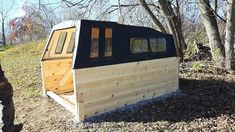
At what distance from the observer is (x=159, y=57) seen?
22.9ft

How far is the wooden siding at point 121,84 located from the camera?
561 cm

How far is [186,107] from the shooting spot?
6.34 metres

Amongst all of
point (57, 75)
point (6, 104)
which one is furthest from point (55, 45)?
point (6, 104)

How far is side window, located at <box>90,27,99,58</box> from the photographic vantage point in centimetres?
575

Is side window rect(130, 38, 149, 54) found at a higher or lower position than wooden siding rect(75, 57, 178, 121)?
higher

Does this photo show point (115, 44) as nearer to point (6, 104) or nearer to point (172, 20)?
point (6, 104)

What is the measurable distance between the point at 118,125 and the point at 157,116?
2.64 feet

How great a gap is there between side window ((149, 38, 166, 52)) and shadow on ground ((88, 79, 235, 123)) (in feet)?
3.53

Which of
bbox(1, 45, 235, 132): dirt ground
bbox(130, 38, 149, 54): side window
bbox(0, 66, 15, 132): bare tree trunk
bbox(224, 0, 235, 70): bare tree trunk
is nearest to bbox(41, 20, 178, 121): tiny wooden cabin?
bbox(130, 38, 149, 54): side window

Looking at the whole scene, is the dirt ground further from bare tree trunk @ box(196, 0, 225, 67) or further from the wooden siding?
bare tree trunk @ box(196, 0, 225, 67)

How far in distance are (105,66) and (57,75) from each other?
2.04 m

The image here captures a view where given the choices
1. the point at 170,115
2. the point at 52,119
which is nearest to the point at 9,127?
the point at 52,119

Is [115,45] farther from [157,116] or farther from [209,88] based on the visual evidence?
[209,88]

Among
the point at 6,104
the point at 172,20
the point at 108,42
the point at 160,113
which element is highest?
the point at 172,20
